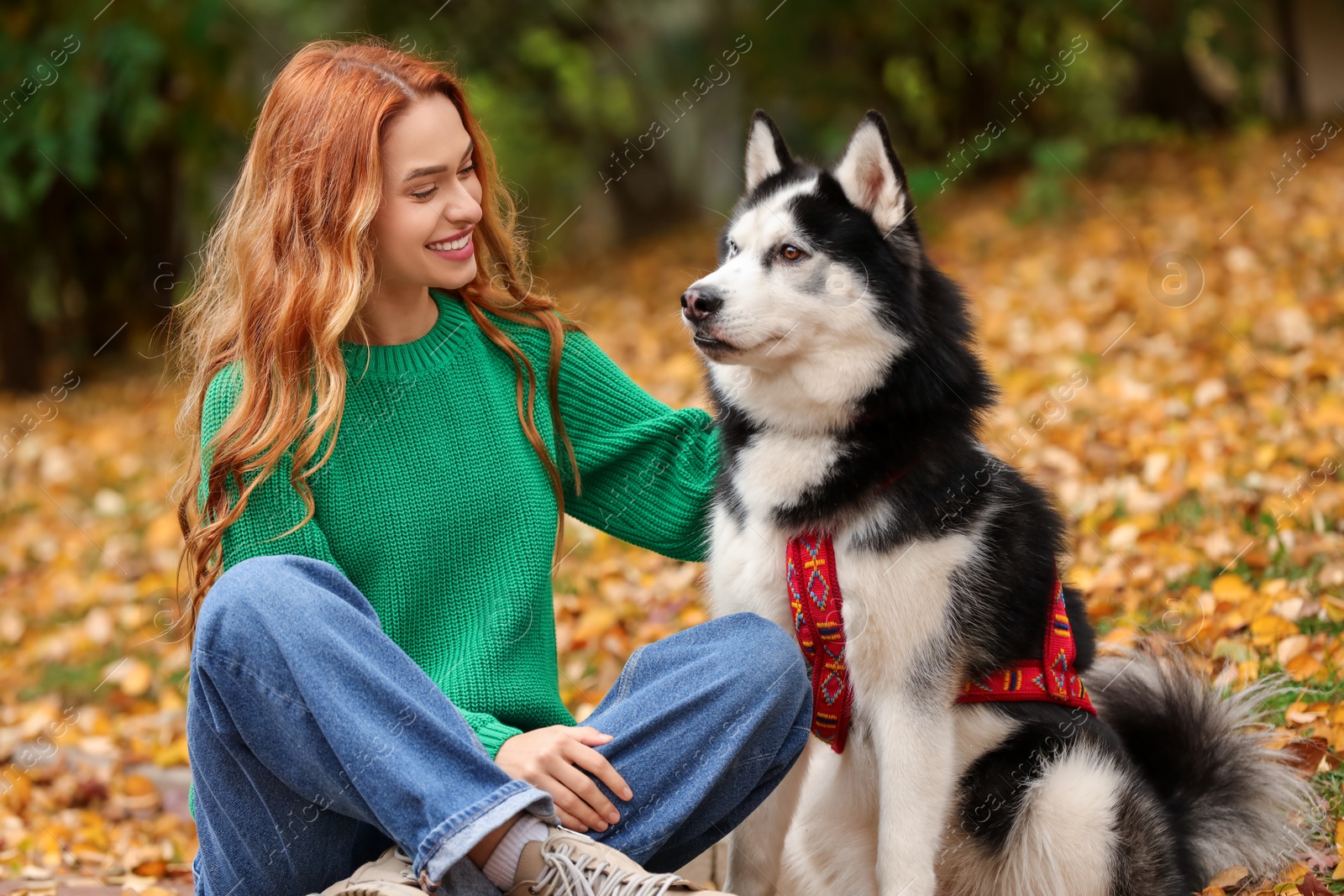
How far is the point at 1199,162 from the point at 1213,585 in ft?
20.0

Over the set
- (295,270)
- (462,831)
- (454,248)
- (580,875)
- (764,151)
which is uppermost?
(295,270)

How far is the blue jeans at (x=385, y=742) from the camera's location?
6.01ft

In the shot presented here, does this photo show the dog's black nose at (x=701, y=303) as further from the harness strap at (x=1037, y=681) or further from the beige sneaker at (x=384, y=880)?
the beige sneaker at (x=384, y=880)

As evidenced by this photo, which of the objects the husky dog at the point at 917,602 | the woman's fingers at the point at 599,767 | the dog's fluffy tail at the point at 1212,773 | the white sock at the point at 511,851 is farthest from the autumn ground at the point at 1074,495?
the white sock at the point at 511,851

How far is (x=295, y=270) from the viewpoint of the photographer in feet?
7.28

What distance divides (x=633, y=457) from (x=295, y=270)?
2.59 feet

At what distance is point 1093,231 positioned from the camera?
701cm

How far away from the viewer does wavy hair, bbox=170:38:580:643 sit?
2160 mm

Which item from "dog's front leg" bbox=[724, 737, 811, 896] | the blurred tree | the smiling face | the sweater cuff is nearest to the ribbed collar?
the smiling face

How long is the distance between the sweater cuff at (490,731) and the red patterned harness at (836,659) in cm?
56

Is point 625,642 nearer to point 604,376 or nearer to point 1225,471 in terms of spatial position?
point 604,376

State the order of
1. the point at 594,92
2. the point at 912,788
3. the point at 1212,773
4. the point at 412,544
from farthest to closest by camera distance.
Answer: the point at 594,92 < the point at 1212,773 < the point at 412,544 < the point at 912,788

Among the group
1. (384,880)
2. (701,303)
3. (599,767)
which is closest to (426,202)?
(701,303)

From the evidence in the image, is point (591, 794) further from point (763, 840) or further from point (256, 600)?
point (256, 600)
